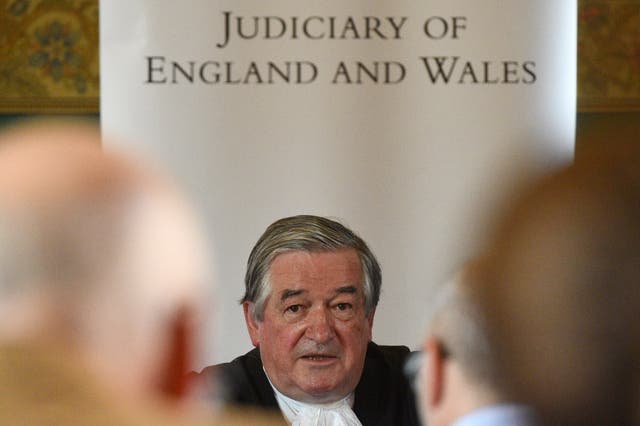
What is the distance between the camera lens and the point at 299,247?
3084 millimetres

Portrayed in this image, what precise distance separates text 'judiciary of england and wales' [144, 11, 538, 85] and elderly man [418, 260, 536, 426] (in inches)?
85.0

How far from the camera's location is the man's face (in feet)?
9.92

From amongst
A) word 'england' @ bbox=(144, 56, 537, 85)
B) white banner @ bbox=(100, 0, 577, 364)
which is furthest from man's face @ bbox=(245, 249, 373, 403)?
word 'england' @ bbox=(144, 56, 537, 85)

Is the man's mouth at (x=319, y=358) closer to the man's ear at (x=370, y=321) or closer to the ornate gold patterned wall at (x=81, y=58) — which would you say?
the man's ear at (x=370, y=321)

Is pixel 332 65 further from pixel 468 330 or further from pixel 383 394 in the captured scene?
pixel 468 330

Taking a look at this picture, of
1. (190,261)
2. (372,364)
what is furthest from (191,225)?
(372,364)

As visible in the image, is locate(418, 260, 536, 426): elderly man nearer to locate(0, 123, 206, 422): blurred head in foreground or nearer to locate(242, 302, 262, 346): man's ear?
locate(0, 123, 206, 422): blurred head in foreground

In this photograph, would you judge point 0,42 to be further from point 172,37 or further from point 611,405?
point 611,405

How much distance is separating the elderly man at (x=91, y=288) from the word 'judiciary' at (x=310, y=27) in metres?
2.16

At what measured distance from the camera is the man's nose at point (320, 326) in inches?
119

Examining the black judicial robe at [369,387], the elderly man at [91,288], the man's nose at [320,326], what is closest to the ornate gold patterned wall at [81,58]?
the black judicial robe at [369,387]

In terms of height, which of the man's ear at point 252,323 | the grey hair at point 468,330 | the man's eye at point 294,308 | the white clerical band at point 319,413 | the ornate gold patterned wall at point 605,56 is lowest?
the white clerical band at point 319,413

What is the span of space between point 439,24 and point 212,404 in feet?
3.93

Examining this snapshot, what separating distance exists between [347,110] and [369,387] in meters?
0.75
